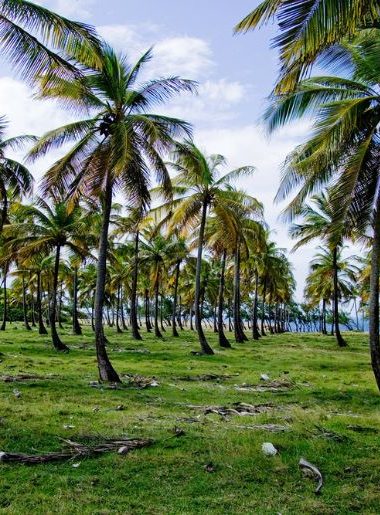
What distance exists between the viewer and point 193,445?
26.6 ft

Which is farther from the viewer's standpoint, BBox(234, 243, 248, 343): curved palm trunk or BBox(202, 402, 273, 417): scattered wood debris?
BBox(234, 243, 248, 343): curved palm trunk

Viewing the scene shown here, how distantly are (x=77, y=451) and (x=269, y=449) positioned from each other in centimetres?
301

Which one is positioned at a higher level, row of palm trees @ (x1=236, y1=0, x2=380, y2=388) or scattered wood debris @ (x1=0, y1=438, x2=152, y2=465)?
row of palm trees @ (x1=236, y1=0, x2=380, y2=388)

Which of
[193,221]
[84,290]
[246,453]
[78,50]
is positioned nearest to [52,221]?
[193,221]

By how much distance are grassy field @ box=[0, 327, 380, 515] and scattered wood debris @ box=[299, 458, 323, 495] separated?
0.29 ft

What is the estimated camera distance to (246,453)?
7.73m

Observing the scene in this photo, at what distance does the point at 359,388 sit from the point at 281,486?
961 centimetres

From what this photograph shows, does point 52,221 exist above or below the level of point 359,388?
above

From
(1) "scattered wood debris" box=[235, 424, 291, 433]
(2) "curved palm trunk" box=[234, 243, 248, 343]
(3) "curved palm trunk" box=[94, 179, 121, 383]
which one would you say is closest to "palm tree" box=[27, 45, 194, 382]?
(3) "curved palm trunk" box=[94, 179, 121, 383]

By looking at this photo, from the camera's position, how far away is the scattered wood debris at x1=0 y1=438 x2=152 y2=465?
7093 millimetres

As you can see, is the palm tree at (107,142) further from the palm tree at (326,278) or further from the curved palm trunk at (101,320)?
the palm tree at (326,278)

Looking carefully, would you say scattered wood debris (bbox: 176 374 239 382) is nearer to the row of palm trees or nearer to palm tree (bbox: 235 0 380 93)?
the row of palm trees

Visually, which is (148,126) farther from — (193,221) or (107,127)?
(193,221)

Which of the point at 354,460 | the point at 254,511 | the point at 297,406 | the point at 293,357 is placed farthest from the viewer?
the point at 293,357
